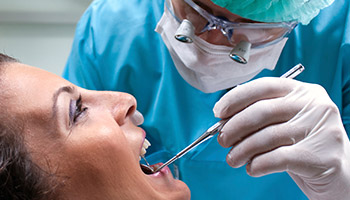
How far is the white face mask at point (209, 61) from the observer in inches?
46.0

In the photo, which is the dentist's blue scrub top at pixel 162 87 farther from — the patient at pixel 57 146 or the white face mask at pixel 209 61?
the patient at pixel 57 146

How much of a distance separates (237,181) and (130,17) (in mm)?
790

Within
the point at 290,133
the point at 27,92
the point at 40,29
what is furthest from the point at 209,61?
the point at 40,29

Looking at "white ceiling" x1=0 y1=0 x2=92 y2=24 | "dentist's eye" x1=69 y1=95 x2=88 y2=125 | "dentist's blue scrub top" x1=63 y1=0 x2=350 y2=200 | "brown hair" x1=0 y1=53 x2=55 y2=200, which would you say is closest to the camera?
"brown hair" x1=0 y1=53 x2=55 y2=200

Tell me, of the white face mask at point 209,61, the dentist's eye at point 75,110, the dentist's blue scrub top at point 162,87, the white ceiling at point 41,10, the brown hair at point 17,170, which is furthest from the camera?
the white ceiling at point 41,10

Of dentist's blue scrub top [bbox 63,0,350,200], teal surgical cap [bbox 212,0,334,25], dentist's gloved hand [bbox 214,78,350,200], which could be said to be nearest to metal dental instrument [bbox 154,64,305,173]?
dentist's gloved hand [bbox 214,78,350,200]

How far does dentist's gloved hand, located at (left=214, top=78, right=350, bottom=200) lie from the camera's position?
3.11 ft

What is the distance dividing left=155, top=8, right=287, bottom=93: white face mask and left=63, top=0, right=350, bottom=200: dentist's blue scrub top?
0.08 meters

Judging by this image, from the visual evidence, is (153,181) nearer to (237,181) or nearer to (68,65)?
(237,181)

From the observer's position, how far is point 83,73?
4.63ft

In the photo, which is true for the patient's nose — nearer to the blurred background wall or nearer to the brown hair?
the brown hair

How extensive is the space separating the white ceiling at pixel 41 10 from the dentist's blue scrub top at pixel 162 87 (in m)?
1.11

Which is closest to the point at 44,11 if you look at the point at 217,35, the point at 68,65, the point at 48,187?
the point at 68,65

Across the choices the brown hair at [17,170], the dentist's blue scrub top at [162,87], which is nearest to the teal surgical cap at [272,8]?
the dentist's blue scrub top at [162,87]
